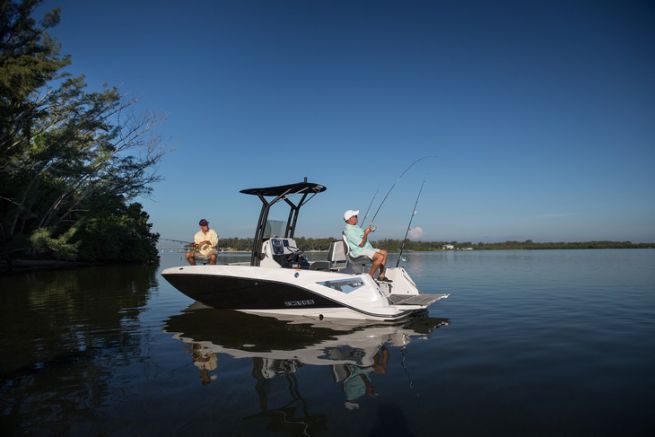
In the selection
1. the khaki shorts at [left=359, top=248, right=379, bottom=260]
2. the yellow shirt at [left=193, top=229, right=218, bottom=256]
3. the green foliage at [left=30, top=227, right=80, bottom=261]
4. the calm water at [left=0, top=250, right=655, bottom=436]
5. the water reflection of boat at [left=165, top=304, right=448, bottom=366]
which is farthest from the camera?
the green foliage at [left=30, top=227, right=80, bottom=261]

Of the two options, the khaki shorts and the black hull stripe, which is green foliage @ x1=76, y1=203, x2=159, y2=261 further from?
the khaki shorts

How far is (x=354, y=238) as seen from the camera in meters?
8.01

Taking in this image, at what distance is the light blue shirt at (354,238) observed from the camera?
313 inches

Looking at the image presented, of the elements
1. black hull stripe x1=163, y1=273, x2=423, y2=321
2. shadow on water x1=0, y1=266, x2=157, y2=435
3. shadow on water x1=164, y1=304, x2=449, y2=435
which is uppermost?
black hull stripe x1=163, y1=273, x2=423, y2=321

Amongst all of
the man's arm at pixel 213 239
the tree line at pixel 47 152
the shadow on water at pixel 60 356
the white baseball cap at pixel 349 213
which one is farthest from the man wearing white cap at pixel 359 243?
the tree line at pixel 47 152

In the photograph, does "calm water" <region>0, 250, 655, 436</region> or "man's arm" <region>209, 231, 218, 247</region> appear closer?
"calm water" <region>0, 250, 655, 436</region>

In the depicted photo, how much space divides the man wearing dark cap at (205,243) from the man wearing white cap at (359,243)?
11.8ft

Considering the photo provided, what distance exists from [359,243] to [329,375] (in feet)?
12.7

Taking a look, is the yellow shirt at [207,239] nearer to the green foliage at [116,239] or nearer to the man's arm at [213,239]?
the man's arm at [213,239]

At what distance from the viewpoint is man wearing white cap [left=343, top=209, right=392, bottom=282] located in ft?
25.3

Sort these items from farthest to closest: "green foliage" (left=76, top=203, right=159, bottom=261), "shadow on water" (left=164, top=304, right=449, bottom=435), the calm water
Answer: "green foliage" (left=76, top=203, right=159, bottom=261)
"shadow on water" (left=164, top=304, right=449, bottom=435)
the calm water

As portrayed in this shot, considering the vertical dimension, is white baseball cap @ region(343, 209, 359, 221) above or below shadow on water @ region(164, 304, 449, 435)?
above

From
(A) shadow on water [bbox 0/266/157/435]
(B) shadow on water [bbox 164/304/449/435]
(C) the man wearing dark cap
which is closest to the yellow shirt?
(C) the man wearing dark cap

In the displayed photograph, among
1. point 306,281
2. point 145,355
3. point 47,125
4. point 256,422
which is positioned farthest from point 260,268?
point 47,125
